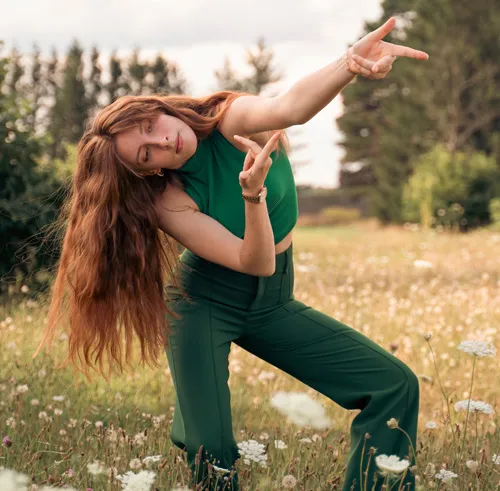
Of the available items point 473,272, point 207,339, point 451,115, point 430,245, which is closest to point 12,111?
point 207,339

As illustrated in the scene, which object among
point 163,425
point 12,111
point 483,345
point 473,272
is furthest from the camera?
point 473,272

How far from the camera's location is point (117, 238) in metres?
2.98

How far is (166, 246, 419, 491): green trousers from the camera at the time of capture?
277 centimetres

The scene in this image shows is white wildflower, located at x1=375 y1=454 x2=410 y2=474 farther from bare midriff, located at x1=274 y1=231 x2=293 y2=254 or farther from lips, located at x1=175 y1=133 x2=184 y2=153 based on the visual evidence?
lips, located at x1=175 y1=133 x2=184 y2=153

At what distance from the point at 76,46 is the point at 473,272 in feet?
119

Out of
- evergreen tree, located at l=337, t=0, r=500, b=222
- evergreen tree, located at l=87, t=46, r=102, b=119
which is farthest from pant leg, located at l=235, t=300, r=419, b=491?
evergreen tree, located at l=87, t=46, r=102, b=119

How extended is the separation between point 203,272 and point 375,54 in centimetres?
112

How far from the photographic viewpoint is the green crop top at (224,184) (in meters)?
2.96

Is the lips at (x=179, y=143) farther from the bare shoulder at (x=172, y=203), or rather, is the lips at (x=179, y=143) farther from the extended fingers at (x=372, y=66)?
the extended fingers at (x=372, y=66)

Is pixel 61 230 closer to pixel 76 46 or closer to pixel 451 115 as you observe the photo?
pixel 451 115

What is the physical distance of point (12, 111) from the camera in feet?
22.6

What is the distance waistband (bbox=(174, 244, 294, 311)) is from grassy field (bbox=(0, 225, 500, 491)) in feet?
1.88

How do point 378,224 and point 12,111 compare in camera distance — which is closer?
point 12,111

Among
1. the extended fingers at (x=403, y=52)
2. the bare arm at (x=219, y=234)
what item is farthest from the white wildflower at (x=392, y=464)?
the extended fingers at (x=403, y=52)
